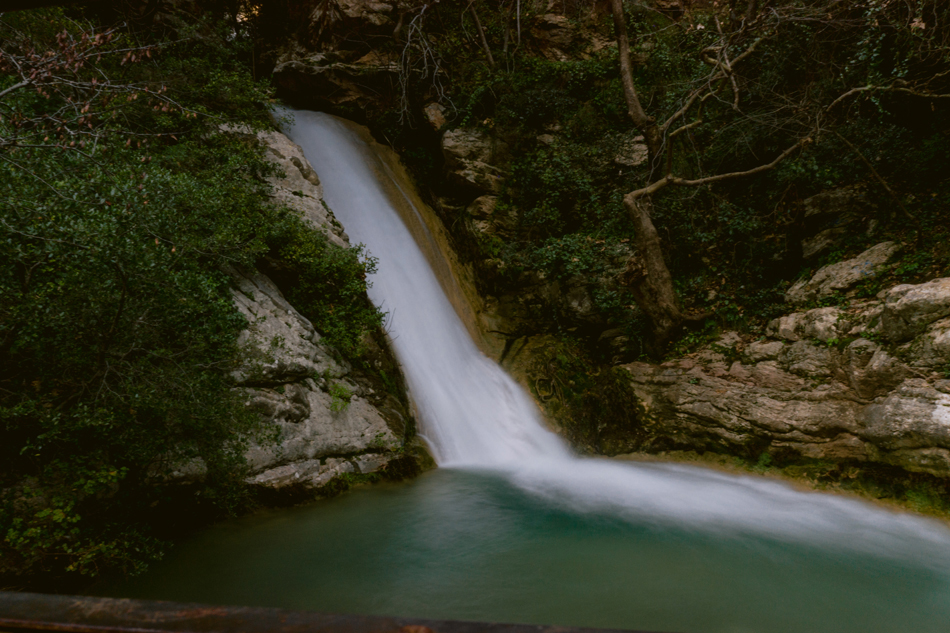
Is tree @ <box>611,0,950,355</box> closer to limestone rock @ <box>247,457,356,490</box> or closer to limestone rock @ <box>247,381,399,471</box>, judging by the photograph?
limestone rock @ <box>247,381,399,471</box>

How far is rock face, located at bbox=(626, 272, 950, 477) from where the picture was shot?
5414 millimetres

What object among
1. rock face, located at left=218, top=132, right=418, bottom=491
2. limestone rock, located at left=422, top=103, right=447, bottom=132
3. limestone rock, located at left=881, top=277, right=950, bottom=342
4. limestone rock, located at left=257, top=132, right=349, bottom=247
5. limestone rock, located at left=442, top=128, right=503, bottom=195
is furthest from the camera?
limestone rock, located at left=422, top=103, right=447, bottom=132

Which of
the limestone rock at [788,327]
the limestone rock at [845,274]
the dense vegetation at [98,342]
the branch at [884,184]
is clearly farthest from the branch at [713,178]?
the dense vegetation at [98,342]

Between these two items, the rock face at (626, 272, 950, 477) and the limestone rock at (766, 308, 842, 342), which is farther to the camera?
Answer: the limestone rock at (766, 308, 842, 342)

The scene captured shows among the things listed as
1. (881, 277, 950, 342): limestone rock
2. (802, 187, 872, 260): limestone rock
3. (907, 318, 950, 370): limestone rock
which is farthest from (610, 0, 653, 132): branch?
(907, 318, 950, 370): limestone rock

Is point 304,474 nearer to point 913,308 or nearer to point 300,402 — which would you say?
point 300,402

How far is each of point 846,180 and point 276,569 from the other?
9804 mm

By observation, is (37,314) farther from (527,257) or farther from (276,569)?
(527,257)

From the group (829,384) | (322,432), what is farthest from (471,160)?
(829,384)

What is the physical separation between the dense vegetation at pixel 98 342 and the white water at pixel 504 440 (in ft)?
12.1

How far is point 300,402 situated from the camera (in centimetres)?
591

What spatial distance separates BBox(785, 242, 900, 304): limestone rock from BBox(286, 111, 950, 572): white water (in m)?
2.93

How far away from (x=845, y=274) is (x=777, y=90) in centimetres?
408

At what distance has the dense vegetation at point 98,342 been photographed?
3.47m
